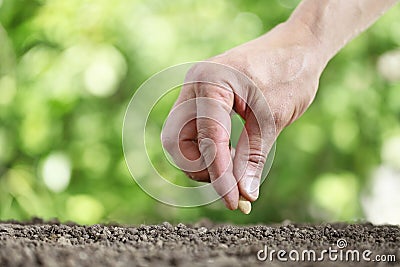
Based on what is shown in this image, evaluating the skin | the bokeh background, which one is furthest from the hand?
the bokeh background

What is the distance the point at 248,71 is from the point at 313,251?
15.6 inches

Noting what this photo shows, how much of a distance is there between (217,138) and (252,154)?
95 mm

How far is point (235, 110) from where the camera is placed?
1.31 m

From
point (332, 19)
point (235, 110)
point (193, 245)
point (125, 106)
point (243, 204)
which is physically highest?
point (125, 106)

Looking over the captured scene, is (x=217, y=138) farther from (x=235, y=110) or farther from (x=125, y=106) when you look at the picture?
(x=125, y=106)

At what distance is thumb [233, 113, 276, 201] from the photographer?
1267 millimetres

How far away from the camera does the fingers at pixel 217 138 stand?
122cm

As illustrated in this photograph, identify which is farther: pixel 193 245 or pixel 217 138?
pixel 217 138

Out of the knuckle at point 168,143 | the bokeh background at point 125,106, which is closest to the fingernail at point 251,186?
the knuckle at point 168,143

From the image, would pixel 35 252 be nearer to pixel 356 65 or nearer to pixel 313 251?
pixel 313 251

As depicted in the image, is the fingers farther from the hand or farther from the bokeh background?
the bokeh background

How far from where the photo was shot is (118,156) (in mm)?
2852

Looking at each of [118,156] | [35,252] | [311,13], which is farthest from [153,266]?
[118,156]

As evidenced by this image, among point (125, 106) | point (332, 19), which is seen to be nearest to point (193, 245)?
point (332, 19)
